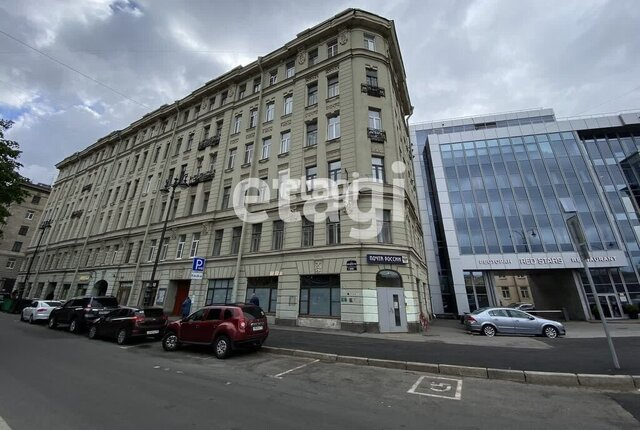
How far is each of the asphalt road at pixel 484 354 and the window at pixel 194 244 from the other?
44.8 ft

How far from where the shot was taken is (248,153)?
75.8ft

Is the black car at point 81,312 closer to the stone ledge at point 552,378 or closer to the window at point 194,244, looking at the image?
the window at point 194,244

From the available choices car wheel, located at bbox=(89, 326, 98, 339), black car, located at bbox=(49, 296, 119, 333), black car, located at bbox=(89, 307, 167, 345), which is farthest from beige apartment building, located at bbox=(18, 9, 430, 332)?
car wheel, located at bbox=(89, 326, 98, 339)

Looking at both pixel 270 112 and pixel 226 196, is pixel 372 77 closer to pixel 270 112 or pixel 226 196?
pixel 270 112

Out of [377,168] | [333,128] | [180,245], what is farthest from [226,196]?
[377,168]

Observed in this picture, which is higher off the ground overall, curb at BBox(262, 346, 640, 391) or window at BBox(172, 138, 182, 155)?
window at BBox(172, 138, 182, 155)

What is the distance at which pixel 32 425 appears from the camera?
433 centimetres

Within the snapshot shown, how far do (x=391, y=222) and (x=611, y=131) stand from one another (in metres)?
40.1

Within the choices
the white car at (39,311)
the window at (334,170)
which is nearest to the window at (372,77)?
the window at (334,170)

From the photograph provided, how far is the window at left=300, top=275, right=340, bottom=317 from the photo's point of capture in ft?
51.8

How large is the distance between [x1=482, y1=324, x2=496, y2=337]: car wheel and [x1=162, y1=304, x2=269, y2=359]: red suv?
12773mm

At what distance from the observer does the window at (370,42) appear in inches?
832

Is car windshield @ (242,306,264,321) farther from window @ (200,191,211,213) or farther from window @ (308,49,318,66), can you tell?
window @ (308,49,318,66)

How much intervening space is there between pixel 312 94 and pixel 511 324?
21.0 m
